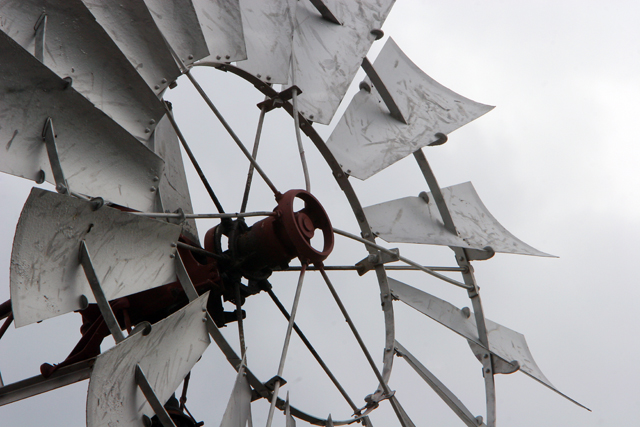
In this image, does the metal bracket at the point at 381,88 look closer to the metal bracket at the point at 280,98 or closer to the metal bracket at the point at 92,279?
the metal bracket at the point at 280,98

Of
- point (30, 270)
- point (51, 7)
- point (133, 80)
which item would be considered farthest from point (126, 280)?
point (51, 7)

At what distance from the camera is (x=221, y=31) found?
4.61 metres

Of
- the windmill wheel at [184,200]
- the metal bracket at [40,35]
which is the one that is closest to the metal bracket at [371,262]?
the windmill wheel at [184,200]

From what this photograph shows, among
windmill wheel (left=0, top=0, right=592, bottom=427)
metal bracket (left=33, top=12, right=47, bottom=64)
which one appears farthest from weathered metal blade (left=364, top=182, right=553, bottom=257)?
metal bracket (left=33, top=12, right=47, bottom=64)

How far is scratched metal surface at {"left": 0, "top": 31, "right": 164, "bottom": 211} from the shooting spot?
10.3 ft

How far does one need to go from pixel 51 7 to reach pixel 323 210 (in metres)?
1.97

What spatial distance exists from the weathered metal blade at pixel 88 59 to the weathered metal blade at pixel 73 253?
0.59 metres

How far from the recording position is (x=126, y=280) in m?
3.51

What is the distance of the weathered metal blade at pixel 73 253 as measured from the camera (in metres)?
2.91

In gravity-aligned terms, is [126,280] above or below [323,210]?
below

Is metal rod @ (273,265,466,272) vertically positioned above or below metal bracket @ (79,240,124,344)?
above

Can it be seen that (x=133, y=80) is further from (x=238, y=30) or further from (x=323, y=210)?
(x=323, y=210)

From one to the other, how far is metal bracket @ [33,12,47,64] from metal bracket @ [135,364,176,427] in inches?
57.8

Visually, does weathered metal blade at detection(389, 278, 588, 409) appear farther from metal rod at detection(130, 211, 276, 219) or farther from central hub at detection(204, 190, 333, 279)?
metal rod at detection(130, 211, 276, 219)
